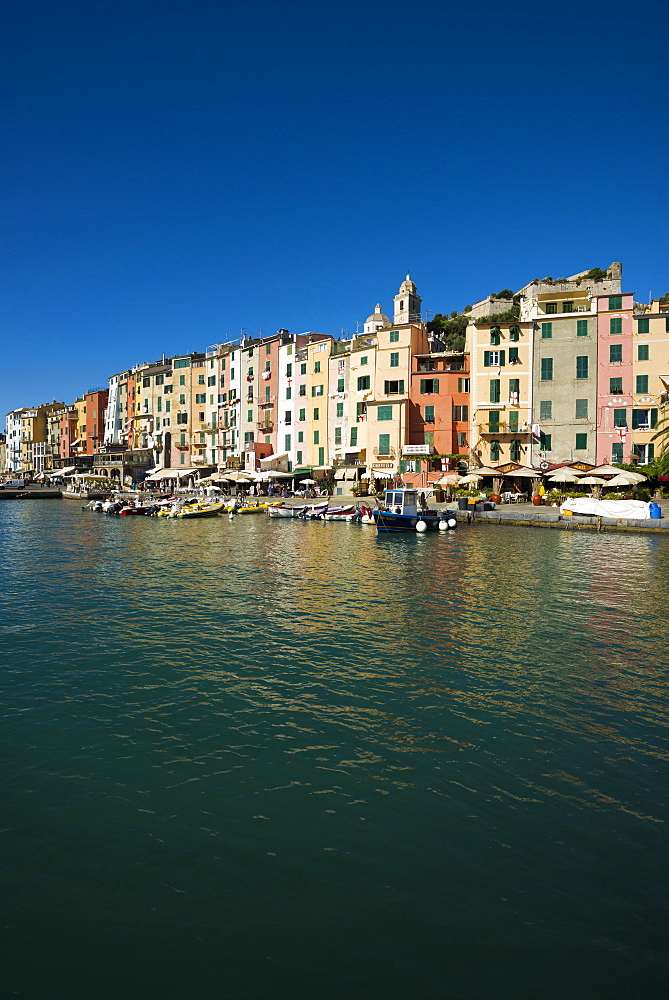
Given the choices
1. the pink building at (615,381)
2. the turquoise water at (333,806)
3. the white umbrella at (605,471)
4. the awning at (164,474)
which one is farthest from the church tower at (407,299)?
the turquoise water at (333,806)

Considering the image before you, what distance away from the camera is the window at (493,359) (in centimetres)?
5772

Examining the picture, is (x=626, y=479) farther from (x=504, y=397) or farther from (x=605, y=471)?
(x=504, y=397)

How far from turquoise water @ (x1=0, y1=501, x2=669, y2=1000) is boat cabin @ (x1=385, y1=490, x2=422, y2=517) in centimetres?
2386

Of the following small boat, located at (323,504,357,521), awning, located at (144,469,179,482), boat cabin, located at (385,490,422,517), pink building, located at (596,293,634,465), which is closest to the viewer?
boat cabin, located at (385,490,422,517)

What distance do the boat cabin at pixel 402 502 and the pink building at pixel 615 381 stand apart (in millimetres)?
20855

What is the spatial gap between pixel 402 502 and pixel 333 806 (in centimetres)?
3478

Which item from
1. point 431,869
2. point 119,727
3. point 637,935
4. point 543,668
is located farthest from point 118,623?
point 637,935

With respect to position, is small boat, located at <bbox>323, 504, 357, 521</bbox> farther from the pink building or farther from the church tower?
the church tower

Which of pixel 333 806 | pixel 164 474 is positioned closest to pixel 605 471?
pixel 333 806

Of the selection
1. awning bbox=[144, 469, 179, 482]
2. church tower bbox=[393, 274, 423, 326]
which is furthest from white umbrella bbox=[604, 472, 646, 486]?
church tower bbox=[393, 274, 423, 326]

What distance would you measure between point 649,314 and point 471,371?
49.4ft

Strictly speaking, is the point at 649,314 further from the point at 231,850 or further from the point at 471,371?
the point at 231,850

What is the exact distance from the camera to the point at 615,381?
53.7 m

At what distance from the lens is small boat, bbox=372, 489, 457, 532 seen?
132ft
